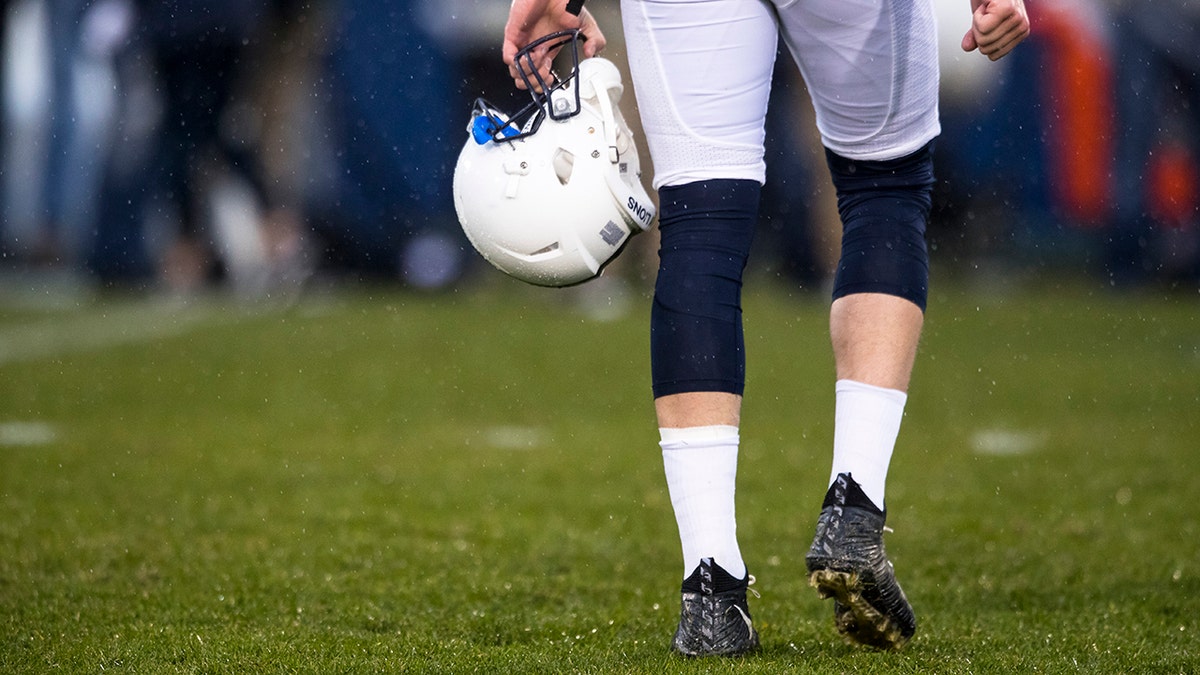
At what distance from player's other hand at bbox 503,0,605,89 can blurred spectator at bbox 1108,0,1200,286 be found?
8196 mm

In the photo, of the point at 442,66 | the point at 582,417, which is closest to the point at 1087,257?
the point at 442,66

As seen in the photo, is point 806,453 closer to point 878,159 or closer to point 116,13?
point 878,159

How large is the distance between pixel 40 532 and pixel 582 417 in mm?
2156

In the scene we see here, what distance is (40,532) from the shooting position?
10.4ft

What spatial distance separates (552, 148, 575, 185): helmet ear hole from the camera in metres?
2.19

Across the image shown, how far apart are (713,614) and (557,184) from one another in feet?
2.05

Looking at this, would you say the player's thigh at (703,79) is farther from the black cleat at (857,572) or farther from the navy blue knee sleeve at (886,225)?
the black cleat at (857,572)

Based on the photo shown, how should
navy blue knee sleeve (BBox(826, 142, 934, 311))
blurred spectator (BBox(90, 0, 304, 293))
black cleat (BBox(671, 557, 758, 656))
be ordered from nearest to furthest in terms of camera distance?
1. black cleat (BBox(671, 557, 758, 656))
2. navy blue knee sleeve (BBox(826, 142, 934, 311))
3. blurred spectator (BBox(90, 0, 304, 293))

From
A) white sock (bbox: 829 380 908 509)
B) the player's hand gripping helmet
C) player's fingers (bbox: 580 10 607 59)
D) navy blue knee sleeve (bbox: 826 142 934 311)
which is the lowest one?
white sock (bbox: 829 380 908 509)

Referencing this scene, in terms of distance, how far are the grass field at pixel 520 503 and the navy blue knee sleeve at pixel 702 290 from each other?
39cm

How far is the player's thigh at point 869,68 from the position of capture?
222 cm

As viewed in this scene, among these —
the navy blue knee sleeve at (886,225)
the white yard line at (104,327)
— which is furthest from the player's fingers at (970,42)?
the white yard line at (104,327)

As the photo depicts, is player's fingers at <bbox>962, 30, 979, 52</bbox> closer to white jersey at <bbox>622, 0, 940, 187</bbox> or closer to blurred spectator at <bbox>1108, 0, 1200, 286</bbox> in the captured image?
white jersey at <bbox>622, 0, 940, 187</bbox>

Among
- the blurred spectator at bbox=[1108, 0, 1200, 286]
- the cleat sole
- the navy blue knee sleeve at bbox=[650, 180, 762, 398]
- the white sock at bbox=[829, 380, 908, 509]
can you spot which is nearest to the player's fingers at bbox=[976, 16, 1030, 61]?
the navy blue knee sleeve at bbox=[650, 180, 762, 398]
